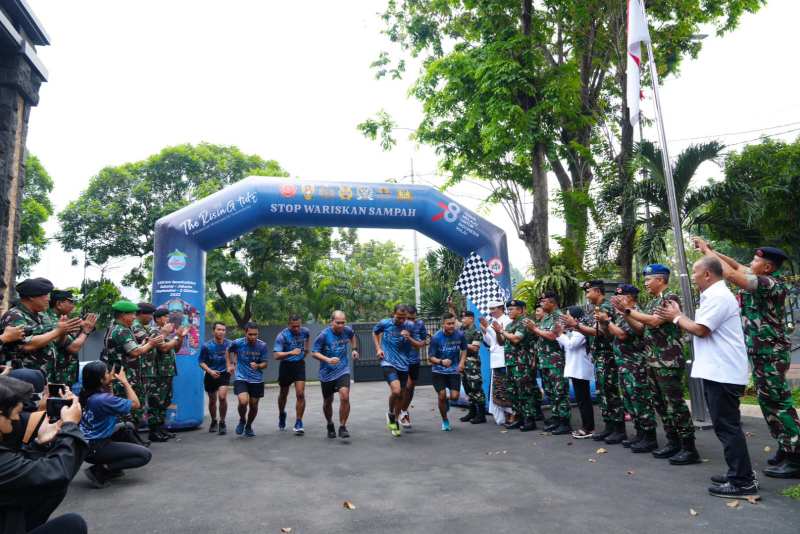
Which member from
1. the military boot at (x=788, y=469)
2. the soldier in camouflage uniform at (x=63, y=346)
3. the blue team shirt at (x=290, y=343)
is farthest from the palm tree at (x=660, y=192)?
the soldier in camouflage uniform at (x=63, y=346)

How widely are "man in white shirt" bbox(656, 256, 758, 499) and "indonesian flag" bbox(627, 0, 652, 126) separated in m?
5.31

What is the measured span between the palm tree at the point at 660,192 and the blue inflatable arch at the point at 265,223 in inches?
99.3

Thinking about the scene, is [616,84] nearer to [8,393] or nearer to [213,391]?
[213,391]

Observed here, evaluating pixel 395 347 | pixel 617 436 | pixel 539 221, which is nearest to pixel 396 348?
pixel 395 347

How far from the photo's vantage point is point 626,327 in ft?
19.5

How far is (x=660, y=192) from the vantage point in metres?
9.63

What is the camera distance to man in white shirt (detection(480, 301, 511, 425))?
841cm

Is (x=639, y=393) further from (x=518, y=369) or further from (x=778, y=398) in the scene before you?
(x=518, y=369)

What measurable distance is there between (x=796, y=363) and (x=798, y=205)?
3589mm

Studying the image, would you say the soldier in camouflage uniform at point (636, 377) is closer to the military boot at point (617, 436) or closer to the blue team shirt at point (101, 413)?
the military boot at point (617, 436)

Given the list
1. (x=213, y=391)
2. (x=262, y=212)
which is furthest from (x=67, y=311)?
(x=262, y=212)

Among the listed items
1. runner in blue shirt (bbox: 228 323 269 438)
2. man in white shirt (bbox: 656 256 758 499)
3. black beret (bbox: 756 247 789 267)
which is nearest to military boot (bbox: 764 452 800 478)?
man in white shirt (bbox: 656 256 758 499)

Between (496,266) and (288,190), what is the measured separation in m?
4.04

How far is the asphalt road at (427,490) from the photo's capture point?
12.5 feet
